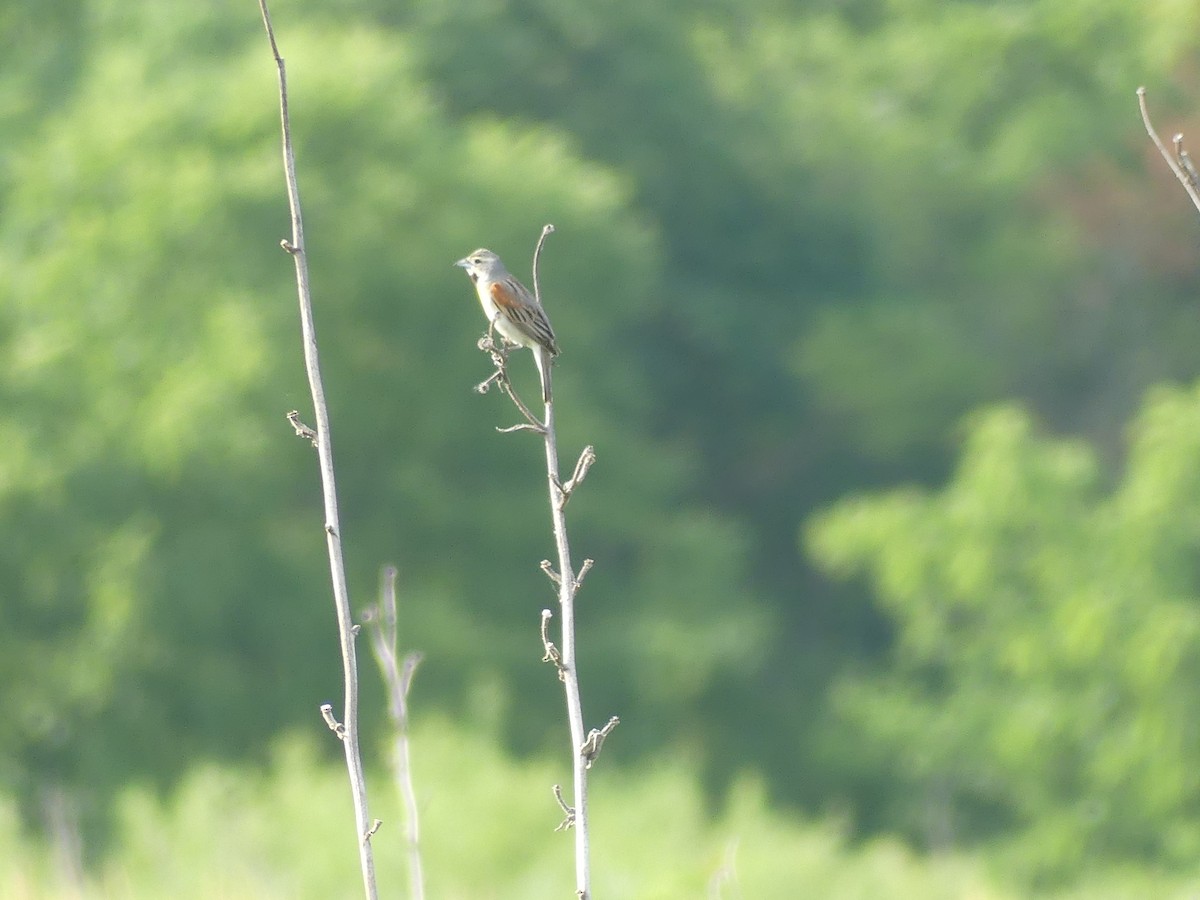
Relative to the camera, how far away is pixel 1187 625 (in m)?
19.2

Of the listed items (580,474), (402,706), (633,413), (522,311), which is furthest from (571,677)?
(633,413)

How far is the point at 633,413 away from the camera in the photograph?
26312mm

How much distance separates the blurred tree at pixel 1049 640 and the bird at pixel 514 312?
48.2 feet

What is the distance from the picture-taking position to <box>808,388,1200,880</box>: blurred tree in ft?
65.1

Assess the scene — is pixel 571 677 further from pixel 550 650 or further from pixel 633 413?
pixel 633 413

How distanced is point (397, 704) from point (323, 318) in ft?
64.2

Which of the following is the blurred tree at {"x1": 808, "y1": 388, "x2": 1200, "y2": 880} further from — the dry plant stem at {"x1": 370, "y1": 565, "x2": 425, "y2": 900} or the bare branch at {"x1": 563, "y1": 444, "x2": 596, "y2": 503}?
the bare branch at {"x1": 563, "y1": 444, "x2": 596, "y2": 503}

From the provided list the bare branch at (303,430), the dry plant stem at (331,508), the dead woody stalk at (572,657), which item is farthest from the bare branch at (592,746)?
the bare branch at (303,430)

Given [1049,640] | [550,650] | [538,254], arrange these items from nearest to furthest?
[550,650] → [538,254] → [1049,640]

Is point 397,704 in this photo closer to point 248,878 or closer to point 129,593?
point 248,878

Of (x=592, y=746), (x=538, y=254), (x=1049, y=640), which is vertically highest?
(x=1049, y=640)

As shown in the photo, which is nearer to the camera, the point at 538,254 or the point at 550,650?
the point at 550,650

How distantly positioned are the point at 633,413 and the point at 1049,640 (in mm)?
6990

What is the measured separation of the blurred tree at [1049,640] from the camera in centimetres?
1984
